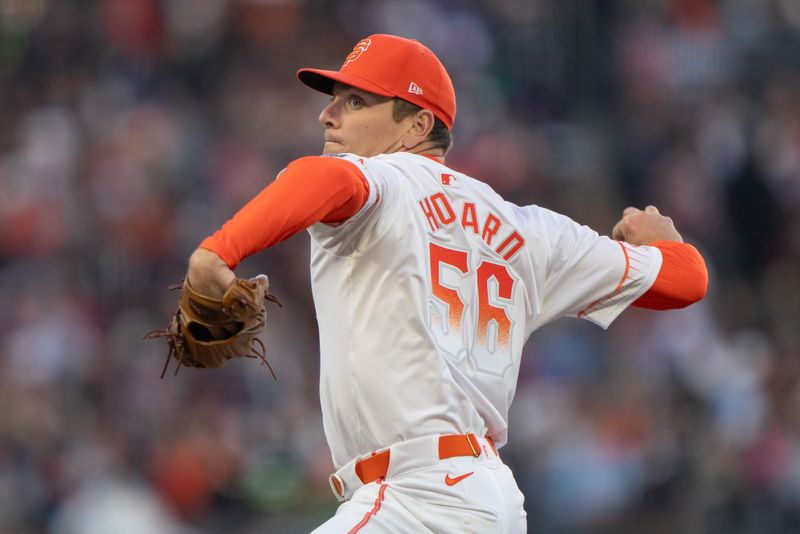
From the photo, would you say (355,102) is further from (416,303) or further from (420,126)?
(416,303)

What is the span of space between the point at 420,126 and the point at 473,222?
0.39m

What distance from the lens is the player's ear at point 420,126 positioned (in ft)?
11.7

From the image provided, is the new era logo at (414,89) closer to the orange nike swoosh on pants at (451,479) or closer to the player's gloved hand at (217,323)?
the player's gloved hand at (217,323)

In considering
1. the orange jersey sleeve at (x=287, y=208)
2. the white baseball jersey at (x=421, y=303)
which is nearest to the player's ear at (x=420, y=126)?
the white baseball jersey at (x=421, y=303)

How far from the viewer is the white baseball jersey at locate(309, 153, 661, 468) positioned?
3.13m

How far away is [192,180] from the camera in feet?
28.4

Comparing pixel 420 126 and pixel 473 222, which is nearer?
pixel 473 222

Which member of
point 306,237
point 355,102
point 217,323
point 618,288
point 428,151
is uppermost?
point 355,102

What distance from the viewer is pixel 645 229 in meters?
3.87

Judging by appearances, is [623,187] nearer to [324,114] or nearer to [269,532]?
[269,532]

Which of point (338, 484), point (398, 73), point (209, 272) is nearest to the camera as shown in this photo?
point (209, 272)

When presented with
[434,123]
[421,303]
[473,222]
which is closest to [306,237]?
[434,123]

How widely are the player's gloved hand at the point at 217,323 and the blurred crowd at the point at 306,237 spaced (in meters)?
4.47

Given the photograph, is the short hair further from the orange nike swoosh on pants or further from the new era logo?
the orange nike swoosh on pants
